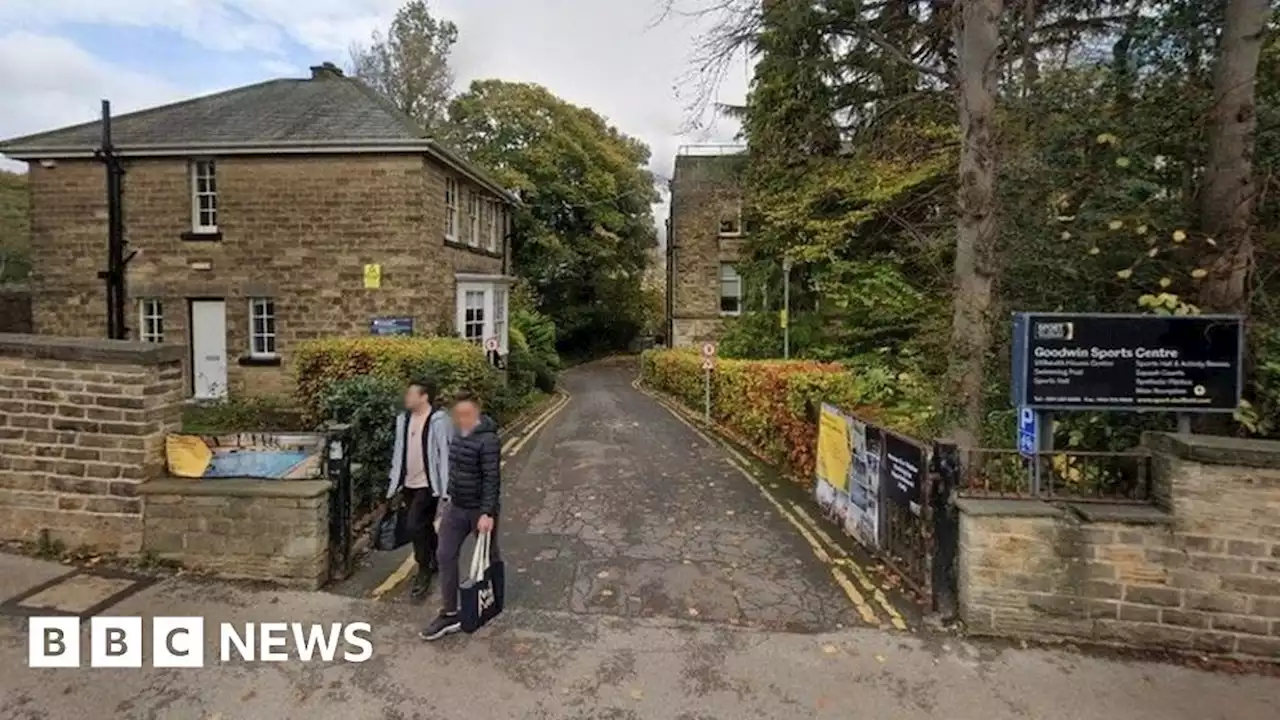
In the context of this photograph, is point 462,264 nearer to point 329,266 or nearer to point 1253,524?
point 329,266

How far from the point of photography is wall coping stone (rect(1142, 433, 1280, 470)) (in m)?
4.54

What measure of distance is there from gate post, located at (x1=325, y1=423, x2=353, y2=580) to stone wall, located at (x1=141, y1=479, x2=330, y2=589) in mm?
89

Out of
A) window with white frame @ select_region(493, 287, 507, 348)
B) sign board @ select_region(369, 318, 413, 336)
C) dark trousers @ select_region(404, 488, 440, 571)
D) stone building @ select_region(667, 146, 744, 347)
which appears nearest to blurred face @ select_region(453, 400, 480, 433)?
dark trousers @ select_region(404, 488, 440, 571)

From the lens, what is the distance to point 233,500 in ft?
17.8

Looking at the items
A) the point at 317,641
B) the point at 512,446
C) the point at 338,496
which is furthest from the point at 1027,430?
the point at 512,446

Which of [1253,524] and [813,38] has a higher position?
[813,38]

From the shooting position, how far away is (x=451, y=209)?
17.0 m

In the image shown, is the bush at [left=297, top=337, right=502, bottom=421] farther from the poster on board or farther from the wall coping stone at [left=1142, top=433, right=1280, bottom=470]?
the wall coping stone at [left=1142, top=433, right=1280, bottom=470]

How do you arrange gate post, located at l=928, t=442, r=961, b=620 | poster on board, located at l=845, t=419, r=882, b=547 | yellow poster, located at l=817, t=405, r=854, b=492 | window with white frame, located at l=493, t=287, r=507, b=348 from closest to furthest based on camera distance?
gate post, located at l=928, t=442, r=961, b=620, poster on board, located at l=845, t=419, r=882, b=547, yellow poster, located at l=817, t=405, r=854, b=492, window with white frame, located at l=493, t=287, r=507, b=348

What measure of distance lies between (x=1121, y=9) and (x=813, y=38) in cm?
344

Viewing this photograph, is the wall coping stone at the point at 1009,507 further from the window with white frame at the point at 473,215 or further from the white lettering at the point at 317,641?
the window with white frame at the point at 473,215

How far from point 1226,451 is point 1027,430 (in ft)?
3.86

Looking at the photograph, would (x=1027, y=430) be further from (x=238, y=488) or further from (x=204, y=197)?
(x=204, y=197)

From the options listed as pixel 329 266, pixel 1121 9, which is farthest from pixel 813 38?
pixel 329 266
